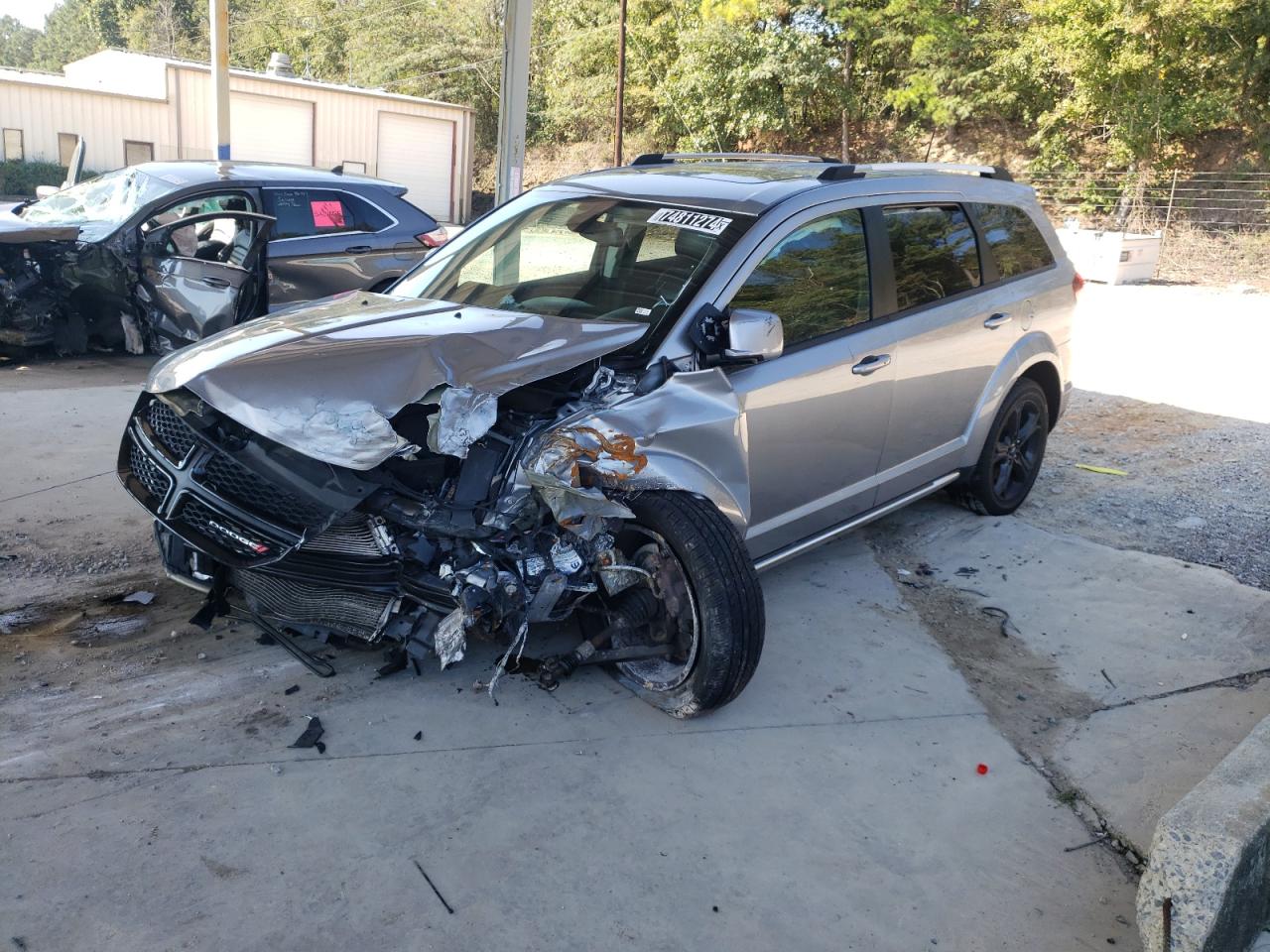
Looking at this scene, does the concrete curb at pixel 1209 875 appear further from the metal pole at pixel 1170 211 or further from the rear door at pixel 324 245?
the metal pole at pixel 1170 211

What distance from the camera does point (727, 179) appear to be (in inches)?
182

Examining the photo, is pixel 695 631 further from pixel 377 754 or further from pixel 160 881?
pixel 160 881

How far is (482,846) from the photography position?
9.78 ft

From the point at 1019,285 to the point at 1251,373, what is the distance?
6.61m

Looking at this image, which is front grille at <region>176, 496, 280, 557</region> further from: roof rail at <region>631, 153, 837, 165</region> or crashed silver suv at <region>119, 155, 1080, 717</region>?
roof rail at <region>631, 153, 837, 165</region>

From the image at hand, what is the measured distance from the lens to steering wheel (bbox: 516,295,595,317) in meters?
4.28

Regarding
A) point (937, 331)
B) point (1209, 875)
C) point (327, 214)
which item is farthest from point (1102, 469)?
point (327, 214)

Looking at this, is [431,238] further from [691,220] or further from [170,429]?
[170,429]

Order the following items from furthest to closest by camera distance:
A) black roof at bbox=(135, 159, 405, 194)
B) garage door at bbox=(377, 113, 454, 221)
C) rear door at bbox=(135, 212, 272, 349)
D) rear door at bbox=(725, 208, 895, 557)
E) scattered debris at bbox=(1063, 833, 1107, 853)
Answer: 1. garage door at bbox=(377, 113, 454, 221)
2. black roof at bbox=(135, 159, 405, 194)
3. rear door at bbox=(135, 212, 272, 349)
4. rear door at bbox=(725, 208, 895, 557)
5. scattered debris at bbox=(1063, 833, 1107, 853)

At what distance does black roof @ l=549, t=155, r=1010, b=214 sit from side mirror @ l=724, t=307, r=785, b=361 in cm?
64

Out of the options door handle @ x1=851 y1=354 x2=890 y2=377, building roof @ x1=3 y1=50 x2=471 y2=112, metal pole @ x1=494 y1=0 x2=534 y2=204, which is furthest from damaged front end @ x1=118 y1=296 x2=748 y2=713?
building roof @ x1=3 y1=50 x2=471 y2=112

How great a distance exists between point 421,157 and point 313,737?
102 ft

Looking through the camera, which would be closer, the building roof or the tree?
the building roof

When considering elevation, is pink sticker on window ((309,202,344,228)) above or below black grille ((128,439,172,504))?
above
